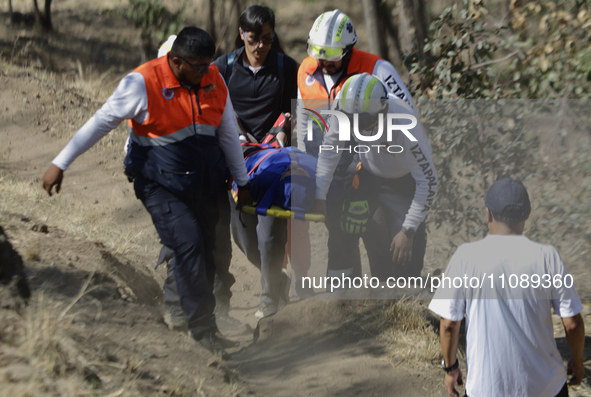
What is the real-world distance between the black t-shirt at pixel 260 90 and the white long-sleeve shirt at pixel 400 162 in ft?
2.64

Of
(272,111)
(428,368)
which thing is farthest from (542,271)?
(272,111)

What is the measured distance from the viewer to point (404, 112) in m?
3.81

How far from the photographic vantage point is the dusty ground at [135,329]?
8.91 feet

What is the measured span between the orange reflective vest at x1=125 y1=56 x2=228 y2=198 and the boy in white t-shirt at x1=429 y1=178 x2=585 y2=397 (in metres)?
1.74

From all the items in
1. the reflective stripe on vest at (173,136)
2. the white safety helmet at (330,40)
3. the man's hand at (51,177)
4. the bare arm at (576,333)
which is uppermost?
the white safety helmet at (330,40)

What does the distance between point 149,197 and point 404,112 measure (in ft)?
5.49

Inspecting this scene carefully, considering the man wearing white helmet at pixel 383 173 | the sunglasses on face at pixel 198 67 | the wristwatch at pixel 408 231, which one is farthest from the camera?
the wristwatch at pixel 408 231

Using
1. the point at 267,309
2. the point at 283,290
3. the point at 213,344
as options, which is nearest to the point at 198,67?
the point at 213,344

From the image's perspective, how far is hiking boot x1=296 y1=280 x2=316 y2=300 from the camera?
4872mm

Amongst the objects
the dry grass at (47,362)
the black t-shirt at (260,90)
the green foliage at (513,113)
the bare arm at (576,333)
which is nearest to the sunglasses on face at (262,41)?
the black t-shirt at (260,90)

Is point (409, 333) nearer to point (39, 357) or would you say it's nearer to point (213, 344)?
point (213, 344)

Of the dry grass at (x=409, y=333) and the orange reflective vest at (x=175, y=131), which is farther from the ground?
the orange reflective vest at (x=175, y=131)

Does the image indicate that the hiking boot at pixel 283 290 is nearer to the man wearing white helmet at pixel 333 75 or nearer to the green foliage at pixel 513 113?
the man wearing white helmet at pixel 333 75

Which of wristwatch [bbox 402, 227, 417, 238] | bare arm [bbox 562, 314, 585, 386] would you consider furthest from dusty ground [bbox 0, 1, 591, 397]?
bare arm [bbox 562, 314, 585, 386]
